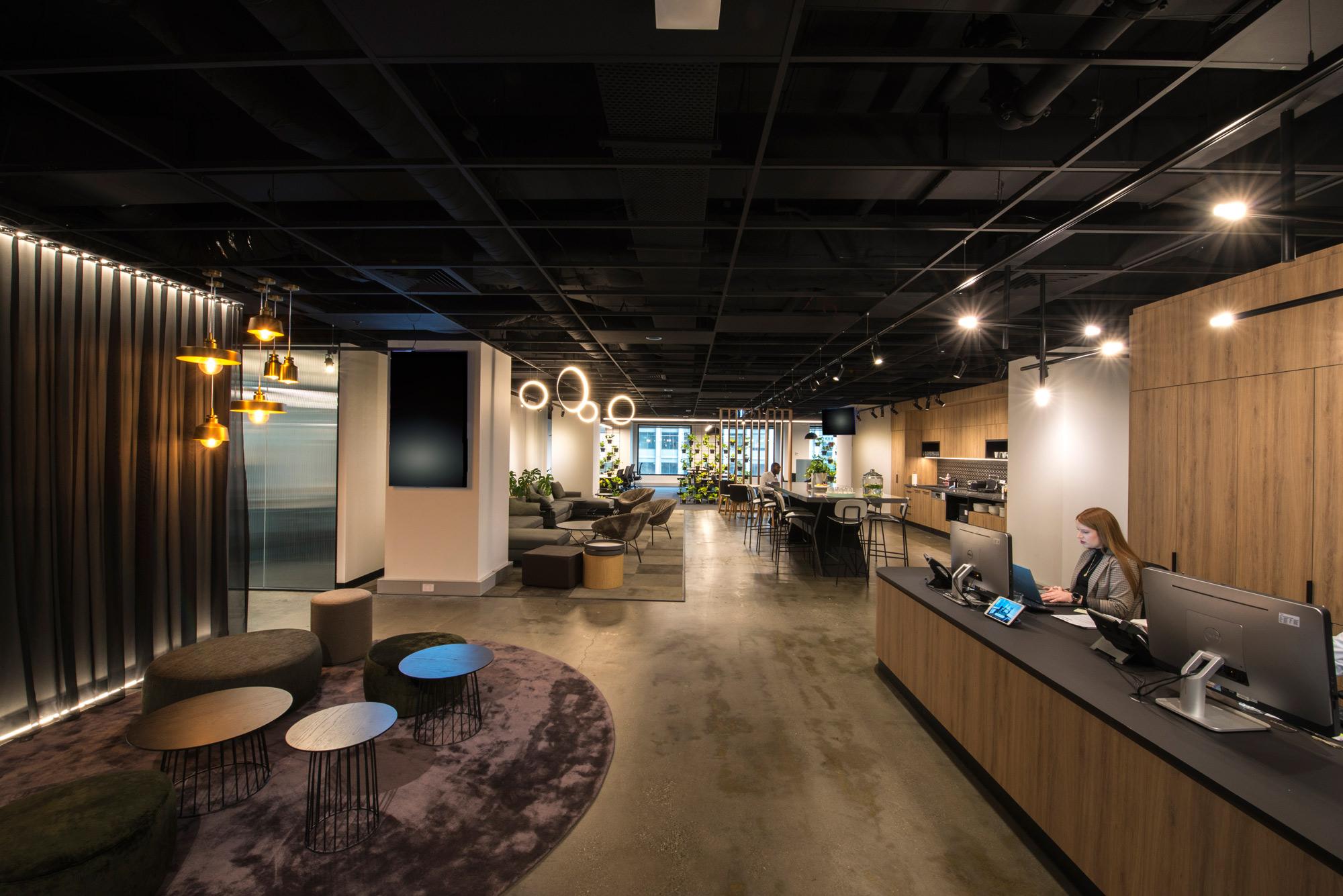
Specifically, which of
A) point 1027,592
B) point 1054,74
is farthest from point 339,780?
point 1054,74

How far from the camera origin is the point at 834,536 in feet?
29.1

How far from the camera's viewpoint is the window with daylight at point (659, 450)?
25281 mm

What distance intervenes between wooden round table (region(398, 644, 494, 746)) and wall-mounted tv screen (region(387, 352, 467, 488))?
356 cm

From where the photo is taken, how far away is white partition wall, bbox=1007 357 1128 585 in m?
6.73

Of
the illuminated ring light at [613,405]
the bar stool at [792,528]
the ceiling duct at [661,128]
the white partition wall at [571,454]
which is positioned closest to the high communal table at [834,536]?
the bar stool at [792,528]

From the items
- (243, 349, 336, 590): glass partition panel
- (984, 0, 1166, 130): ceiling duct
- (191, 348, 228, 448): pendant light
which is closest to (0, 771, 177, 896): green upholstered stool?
(191, 348, 228, 448): pendant light

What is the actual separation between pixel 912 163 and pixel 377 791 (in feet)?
15.2

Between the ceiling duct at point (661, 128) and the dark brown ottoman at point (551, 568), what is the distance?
16.7ft

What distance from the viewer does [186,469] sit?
15.3ft

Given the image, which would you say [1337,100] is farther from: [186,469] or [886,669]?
[186,469]

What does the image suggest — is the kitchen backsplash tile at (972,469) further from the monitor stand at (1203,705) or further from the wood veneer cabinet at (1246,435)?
the monitor stand at (1203,705)

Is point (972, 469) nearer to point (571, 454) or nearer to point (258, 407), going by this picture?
point (571, 454)

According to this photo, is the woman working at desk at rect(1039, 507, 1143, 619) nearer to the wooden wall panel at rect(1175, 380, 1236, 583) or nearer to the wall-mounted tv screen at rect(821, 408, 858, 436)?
the wooden wall panel at rect(1175, 380, 1236, 583)

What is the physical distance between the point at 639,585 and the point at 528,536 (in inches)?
97.8
